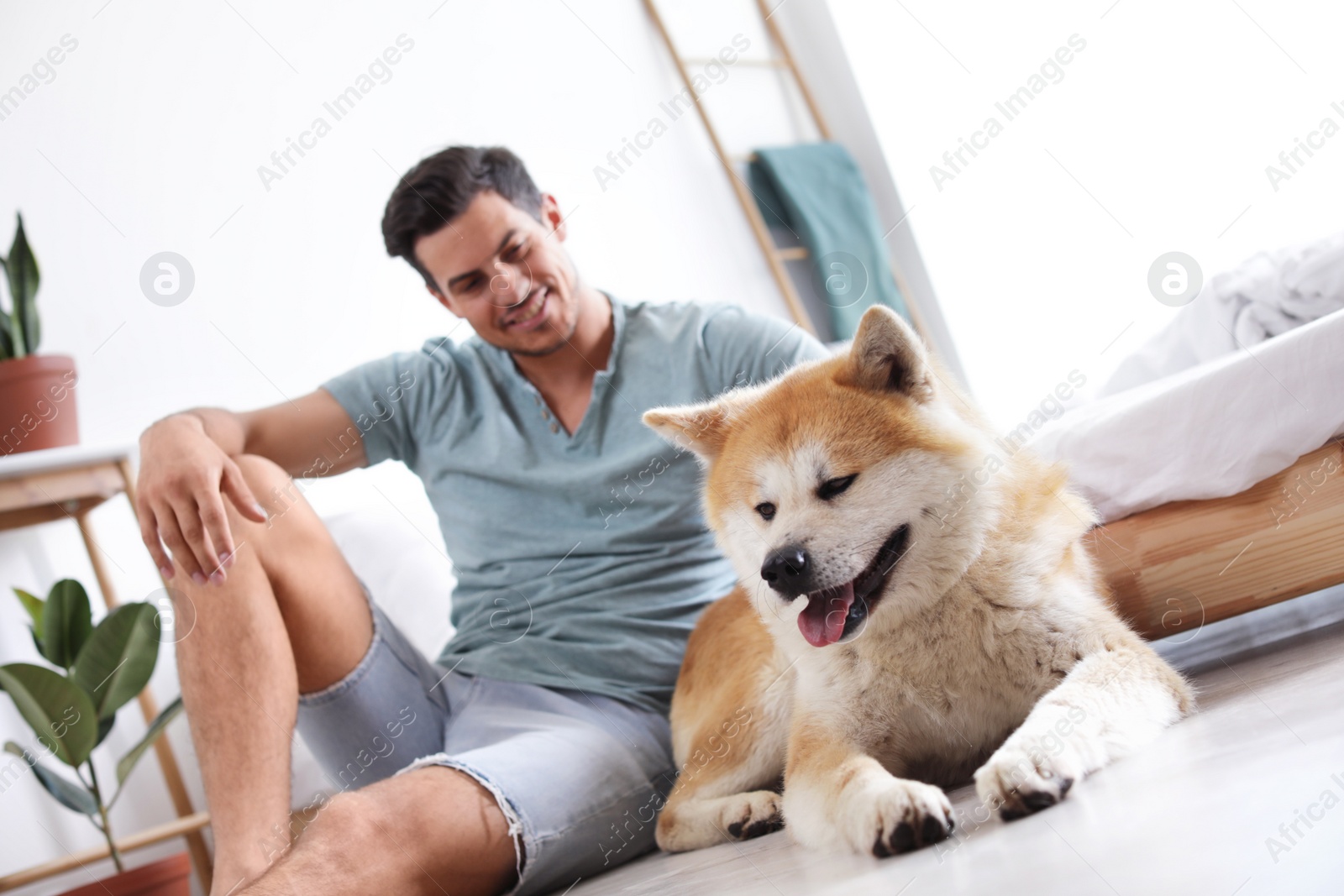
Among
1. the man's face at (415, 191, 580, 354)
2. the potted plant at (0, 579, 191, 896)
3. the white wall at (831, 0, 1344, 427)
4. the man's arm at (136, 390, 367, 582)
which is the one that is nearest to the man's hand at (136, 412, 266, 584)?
the man's arm at (136, 390, 367, 582)

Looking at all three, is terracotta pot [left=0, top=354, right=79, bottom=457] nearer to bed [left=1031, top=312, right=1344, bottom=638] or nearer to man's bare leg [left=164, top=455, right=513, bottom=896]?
man's bare leg [left=164, top=455, right=513, bottom=896]

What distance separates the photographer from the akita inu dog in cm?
106

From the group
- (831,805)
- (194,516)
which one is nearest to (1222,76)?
(831,805)

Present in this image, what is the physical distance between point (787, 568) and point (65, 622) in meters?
1.74

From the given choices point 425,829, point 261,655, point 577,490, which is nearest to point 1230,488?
point 577,490

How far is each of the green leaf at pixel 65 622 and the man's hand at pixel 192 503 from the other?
2.56 ft

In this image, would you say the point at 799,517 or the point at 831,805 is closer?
the point at 831,805

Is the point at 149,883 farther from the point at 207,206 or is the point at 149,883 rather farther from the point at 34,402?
the point at 207,206

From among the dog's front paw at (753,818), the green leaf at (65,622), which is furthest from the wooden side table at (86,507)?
the dog's front paw at (753,818)

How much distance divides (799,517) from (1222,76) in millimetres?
2276

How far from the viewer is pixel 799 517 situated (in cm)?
116

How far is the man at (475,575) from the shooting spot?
4.14ft

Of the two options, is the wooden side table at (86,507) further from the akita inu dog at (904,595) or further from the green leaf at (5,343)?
the akita inu dog at (904,595)

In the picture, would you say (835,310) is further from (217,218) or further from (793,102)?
(217,218)
